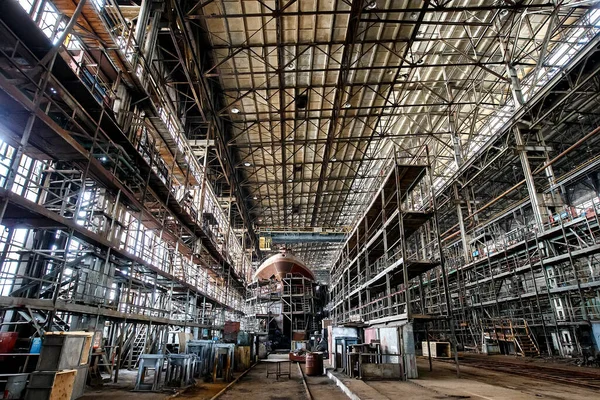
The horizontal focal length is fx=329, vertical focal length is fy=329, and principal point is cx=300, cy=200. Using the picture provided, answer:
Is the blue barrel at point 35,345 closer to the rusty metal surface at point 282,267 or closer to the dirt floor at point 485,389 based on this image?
the dirt floor at point 485,389

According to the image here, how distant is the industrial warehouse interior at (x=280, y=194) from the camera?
8070 millimetres

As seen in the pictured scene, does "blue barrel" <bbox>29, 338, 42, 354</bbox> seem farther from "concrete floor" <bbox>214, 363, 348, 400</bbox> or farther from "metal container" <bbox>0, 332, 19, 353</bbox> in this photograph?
"concrete floor" <bbox>214, 363, 348, 400</bbox>

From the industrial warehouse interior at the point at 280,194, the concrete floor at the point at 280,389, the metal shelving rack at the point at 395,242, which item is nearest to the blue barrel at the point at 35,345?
the industrial warehouse interior at the point at 280,194

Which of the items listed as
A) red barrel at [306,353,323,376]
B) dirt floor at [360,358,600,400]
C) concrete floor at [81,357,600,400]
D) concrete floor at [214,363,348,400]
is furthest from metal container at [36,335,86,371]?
red barrel at [306,353,323,376]

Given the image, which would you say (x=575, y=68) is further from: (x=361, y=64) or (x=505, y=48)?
(x=361, y=64)

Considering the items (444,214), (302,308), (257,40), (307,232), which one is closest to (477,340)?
(444,214)

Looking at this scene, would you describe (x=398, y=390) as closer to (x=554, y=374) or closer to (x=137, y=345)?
(x=554, y=374)

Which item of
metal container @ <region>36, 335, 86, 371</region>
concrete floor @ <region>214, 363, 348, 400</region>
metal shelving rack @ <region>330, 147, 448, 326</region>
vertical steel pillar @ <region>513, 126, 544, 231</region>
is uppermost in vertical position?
vertical steel pillar @ <region>513, 126, 544, 231</region>

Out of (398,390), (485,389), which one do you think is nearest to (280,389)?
(398,390)

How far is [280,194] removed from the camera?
32438 mm

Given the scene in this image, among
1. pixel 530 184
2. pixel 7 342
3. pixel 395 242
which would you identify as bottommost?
pixel 7 342

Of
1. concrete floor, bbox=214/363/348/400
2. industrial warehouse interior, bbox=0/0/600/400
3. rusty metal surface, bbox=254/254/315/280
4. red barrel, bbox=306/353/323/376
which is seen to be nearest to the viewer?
industrial warehouse interior, bbox=0/0/600/400

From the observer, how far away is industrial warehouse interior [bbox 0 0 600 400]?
807 centimetres

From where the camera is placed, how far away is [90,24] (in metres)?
9.67
